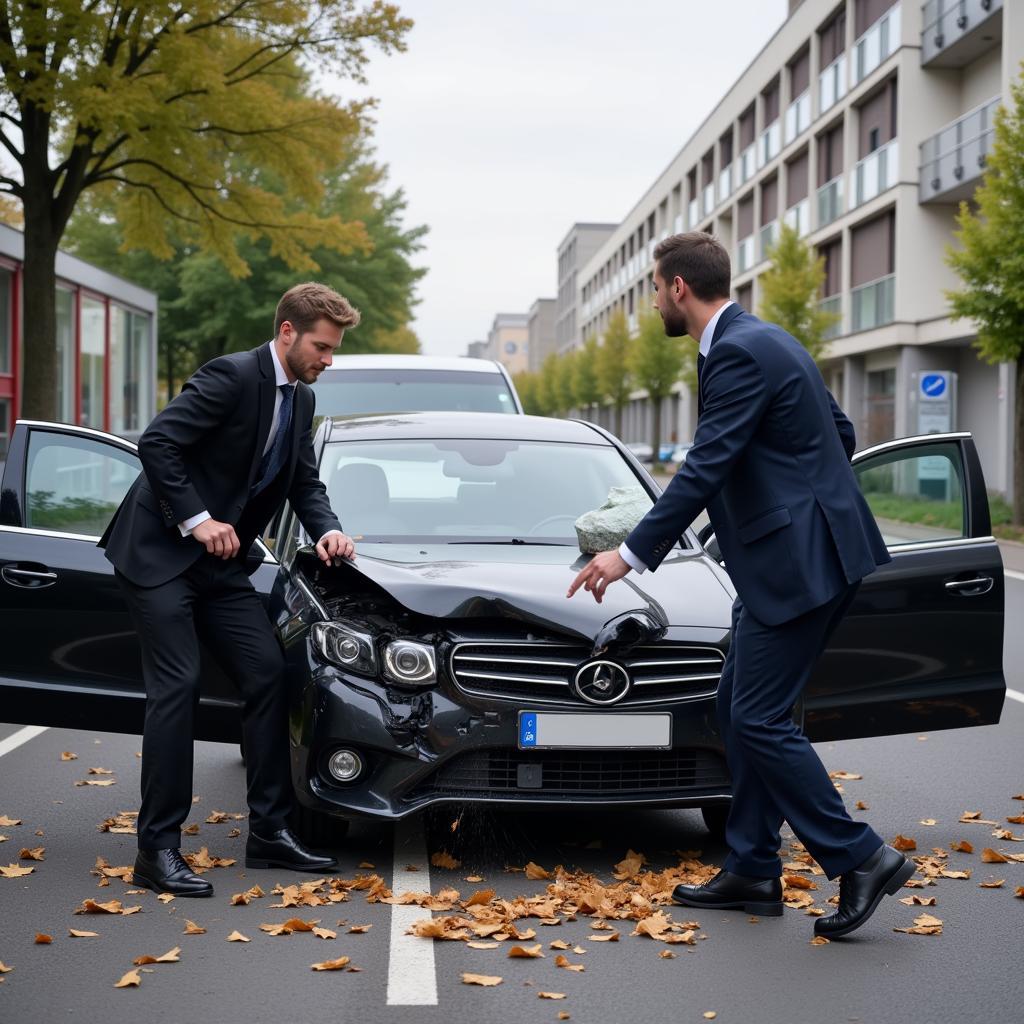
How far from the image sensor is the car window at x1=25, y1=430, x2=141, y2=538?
5664 mm

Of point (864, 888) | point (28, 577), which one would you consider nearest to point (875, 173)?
point (28, 577)

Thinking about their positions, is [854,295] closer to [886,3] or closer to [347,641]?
[886,3]

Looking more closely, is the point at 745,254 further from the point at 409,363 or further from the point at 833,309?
the point at 409,363

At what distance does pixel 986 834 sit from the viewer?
5.65 meters

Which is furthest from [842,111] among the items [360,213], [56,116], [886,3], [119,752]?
[119,752]

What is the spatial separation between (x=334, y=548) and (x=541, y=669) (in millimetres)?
841

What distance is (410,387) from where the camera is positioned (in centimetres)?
1181

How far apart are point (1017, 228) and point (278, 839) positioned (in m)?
20.2

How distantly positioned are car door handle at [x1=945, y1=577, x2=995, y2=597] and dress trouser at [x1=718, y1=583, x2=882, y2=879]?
138cm

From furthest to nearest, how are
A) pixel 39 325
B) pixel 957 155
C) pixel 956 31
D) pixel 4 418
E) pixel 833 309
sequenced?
pixel 833 309, pixel 957 155, pixel 956 31, pixel 4 418, pixel 39 325

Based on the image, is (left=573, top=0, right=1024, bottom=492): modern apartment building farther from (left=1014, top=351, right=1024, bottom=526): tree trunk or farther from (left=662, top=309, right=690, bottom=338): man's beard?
(left=662, top=309, right=690, bottom=338): man's beard

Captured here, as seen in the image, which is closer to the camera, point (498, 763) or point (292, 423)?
point (498, 763)

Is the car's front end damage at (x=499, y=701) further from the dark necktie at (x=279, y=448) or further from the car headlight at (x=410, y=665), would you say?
the dark necktie at (x=279, y=448)

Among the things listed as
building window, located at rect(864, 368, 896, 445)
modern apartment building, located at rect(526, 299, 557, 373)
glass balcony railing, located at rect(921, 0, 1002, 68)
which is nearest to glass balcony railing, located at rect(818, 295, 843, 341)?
building window, located at rect(864, 368, 896, 445)
